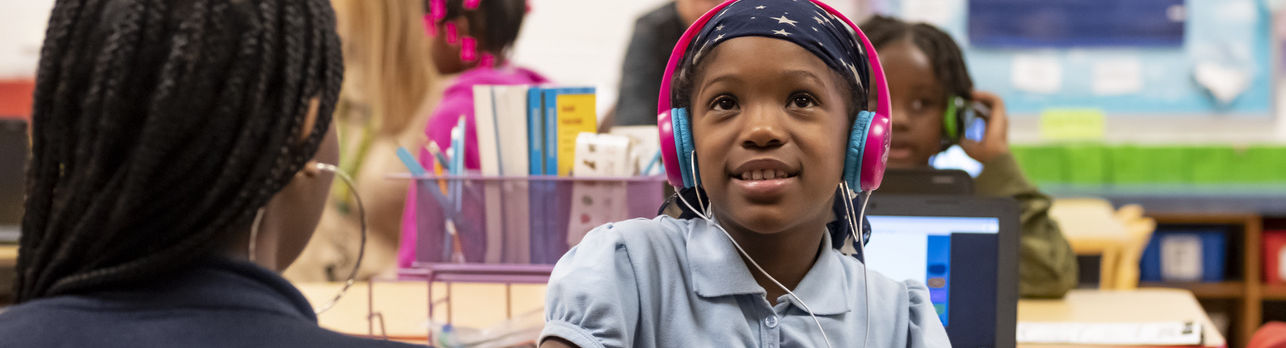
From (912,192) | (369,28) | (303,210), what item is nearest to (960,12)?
(369,28)

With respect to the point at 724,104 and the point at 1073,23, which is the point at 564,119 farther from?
the point at 1073,23

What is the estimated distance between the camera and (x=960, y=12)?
4.64 meters

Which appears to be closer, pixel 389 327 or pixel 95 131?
pixel 95 131

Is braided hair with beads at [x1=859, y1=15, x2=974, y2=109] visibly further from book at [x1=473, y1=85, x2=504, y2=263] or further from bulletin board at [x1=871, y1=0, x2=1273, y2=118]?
bulletin board at [x1=871, y1=0, x2=1273, y2=118]

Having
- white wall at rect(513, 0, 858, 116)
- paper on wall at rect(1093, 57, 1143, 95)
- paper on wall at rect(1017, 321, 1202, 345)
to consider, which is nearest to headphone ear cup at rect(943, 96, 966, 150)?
paper on wall at rect(1017, 321, 1202, 345)

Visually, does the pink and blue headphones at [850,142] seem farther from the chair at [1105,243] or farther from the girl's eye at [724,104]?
the chair at [1105,243]

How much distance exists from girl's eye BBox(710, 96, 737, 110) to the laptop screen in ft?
1.54

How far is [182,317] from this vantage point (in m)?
0.74

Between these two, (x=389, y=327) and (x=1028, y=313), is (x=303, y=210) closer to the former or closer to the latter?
(x=389, y=327)

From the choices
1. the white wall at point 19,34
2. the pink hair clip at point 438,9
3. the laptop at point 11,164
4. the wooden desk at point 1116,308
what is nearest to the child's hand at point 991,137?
the wooden desk at point 1116,308

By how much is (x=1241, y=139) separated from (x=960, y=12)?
1307mm

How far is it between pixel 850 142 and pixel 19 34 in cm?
409

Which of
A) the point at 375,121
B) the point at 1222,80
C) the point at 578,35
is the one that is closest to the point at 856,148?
the point at 375,121

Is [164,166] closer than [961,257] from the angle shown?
Yes
